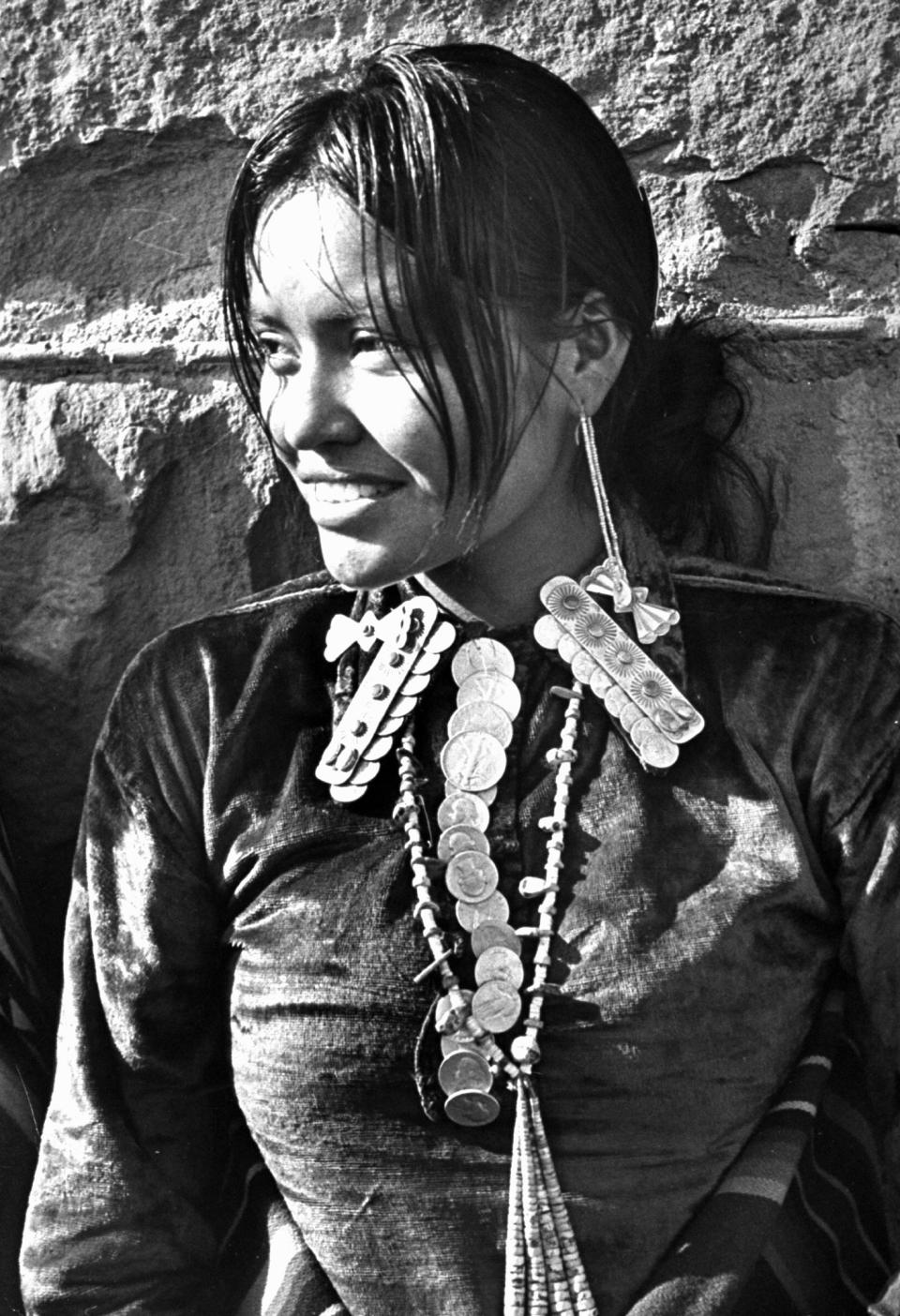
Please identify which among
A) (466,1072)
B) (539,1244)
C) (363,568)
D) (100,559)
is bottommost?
(539,1244)

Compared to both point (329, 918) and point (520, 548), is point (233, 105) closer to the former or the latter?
point (520, 548)

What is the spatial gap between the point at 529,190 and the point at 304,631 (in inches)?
16.5

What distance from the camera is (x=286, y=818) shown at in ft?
5.26

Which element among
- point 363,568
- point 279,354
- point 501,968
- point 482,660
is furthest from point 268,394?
point 501,968

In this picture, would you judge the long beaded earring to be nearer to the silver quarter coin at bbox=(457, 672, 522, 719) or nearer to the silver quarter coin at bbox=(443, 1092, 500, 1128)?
the silver quarter coin at bbox=(457, 672, 522, 719)

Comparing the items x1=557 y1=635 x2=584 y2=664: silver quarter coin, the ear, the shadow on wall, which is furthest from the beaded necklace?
the shadow on wall

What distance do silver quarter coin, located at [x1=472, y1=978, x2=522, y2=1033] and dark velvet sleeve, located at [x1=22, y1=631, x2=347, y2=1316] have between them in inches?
9.7

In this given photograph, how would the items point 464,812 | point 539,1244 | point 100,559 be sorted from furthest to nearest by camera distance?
point 100,559
point 464,812
point 539,1244

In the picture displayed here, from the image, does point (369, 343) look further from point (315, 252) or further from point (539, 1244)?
point (539, 1244)

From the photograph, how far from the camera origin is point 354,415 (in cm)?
151

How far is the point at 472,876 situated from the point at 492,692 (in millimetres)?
155

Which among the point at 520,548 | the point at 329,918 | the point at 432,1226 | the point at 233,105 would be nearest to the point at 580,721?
the point at 520,548

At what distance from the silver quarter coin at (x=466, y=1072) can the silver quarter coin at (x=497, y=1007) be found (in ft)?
0.09

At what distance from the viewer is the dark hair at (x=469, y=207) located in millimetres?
1482
